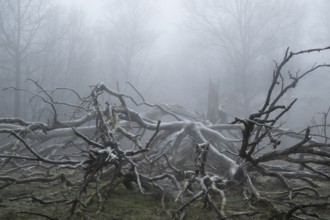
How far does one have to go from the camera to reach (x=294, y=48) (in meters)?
20.2

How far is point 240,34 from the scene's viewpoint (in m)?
18.2

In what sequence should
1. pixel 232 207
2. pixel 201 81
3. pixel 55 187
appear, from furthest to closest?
pixel 201 81
pixel 55 187
pixel 232 207

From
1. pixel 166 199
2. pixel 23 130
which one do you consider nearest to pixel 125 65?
pixel 23 130

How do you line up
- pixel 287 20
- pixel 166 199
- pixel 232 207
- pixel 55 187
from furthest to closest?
pixel 287 20 < pixel 55 187 < pixel 166 199 < pixel 232 207

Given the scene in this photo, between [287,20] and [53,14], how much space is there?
13.3m

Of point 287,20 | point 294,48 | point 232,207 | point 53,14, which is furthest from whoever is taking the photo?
point 294,48

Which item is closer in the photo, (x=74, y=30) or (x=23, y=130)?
(x=23, y=130)

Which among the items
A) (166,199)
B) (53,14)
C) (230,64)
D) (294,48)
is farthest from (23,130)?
(294,48)

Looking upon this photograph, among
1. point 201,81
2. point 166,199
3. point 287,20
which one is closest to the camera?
point 166,199

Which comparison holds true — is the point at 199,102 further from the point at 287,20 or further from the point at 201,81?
the point at 287,20

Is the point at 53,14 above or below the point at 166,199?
above

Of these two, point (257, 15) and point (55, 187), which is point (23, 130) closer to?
point (55, 187)

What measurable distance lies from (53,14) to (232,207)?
1720cm

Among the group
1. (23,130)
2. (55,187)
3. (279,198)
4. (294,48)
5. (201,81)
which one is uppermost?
(294,48)
